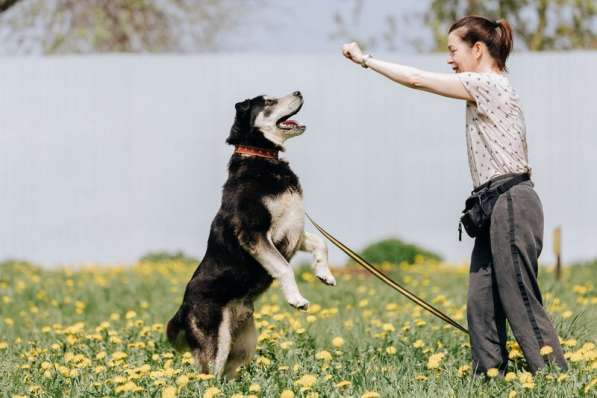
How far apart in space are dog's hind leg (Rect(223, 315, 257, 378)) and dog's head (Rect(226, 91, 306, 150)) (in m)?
0.83

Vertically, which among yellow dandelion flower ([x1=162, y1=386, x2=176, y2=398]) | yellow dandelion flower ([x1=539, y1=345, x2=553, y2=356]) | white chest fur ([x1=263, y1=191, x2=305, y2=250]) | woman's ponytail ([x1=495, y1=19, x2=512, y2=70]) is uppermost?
woman's ponytail ([x1=495, y1=19, x2=512, y2=70])

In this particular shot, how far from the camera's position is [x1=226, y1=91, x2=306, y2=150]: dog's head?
4.46 m

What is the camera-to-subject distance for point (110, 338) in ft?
17.3

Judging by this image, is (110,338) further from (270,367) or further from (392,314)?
(392,314)

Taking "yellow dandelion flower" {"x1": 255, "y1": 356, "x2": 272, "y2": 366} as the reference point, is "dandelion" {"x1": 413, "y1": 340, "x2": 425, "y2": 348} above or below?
above

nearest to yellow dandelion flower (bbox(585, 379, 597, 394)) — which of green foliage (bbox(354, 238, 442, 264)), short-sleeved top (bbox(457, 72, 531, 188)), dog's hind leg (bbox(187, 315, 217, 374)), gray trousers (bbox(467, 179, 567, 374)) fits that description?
gray trousers (bbox(467, 179, 567, 374))

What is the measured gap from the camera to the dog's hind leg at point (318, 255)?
4.29 metres

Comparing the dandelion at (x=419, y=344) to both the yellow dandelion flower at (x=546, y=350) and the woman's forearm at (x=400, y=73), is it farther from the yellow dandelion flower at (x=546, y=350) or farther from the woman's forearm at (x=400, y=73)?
the woman's forearm at (x=400, y=73)

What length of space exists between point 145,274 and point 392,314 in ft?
12.0

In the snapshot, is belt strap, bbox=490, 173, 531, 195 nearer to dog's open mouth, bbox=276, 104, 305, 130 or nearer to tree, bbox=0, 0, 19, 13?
dog's open mouth, bbox=276, 104, 305, 130

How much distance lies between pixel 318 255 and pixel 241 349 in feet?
1.85

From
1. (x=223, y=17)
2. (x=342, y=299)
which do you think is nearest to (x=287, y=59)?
(x=223, y=17)

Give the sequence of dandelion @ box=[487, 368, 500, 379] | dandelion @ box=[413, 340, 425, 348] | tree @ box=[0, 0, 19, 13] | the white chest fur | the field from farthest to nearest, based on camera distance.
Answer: tree @ box=[0, 0, 19, 13] < dandelion @ box=[413, 340, 425, 348] < the white chest fur < dandelion @ box=[487, 368, 500, 379] < the field

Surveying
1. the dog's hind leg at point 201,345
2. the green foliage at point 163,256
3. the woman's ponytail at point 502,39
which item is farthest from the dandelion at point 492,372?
the green foliage at point 163,256
